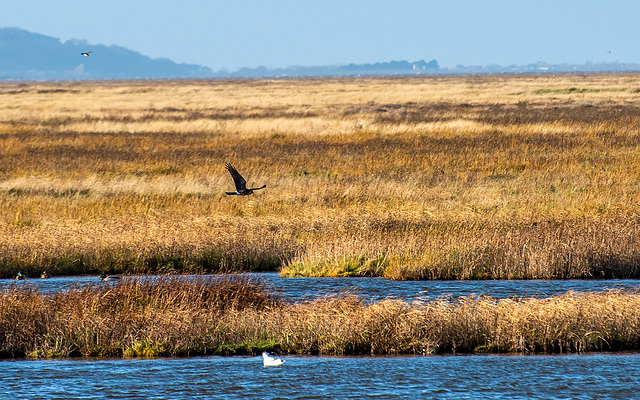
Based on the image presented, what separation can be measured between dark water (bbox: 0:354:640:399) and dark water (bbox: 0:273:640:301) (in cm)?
317

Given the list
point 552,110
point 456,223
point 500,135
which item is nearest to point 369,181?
point 456,223

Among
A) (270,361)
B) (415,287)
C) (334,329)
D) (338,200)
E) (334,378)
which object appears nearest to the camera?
(334,378)

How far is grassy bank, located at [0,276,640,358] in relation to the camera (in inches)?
471

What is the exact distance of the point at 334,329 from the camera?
12.1 metres

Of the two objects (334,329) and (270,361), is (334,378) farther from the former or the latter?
(334,329)

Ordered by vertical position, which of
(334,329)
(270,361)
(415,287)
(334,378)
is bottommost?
(415,287)

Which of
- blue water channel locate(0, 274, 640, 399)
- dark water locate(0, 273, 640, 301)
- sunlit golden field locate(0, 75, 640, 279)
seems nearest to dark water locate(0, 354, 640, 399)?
blue water channel locate(0, 274, 640, 399)

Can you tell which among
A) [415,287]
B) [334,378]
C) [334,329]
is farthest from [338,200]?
[334,378]

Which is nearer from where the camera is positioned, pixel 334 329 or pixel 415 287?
pixel 334 329

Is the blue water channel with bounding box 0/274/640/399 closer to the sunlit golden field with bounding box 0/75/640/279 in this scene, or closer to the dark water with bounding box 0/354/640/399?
the dark water with bounding box 0/354/640/399

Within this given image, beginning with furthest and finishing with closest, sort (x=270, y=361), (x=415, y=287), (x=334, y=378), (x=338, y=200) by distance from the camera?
(x=338, y=200) < (x=415, y=287) < (x=270, y=361) < (x=334, y=378)

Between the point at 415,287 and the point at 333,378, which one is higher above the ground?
the point at 333,378

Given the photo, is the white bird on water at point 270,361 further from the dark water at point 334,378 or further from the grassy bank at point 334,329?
the grassy bank at point 334,329

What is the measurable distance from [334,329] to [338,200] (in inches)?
514
